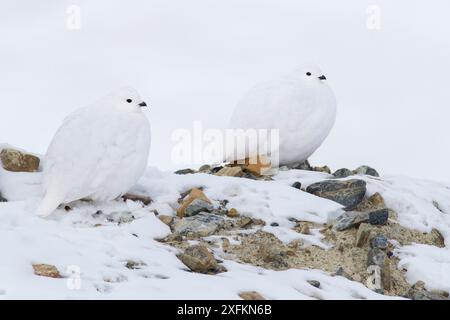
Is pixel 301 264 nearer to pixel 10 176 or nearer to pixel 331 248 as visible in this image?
pixel 331 248

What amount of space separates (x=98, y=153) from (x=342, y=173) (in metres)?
3.79

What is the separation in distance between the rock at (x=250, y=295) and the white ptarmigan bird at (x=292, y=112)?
463 centimetres

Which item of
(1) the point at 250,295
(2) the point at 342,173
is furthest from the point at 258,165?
(1) the point at 250,295

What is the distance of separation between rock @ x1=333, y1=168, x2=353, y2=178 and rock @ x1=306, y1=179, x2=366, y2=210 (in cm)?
83

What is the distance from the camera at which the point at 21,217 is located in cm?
835

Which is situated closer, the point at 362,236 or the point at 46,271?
the point at 46,271

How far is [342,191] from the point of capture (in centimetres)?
1002

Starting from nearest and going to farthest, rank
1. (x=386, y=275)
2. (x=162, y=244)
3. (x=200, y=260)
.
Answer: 1. (x=200, y=260)
2. (x=162, y=244)
3. (x=386, y=275)

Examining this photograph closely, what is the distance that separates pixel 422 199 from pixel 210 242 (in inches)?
139

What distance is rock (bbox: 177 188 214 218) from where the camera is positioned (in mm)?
9078

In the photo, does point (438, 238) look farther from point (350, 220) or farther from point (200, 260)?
point (200, 260)

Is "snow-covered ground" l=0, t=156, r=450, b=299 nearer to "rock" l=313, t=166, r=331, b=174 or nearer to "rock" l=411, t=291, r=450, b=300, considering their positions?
"rock" l=411, t=291, r=450, b=300
